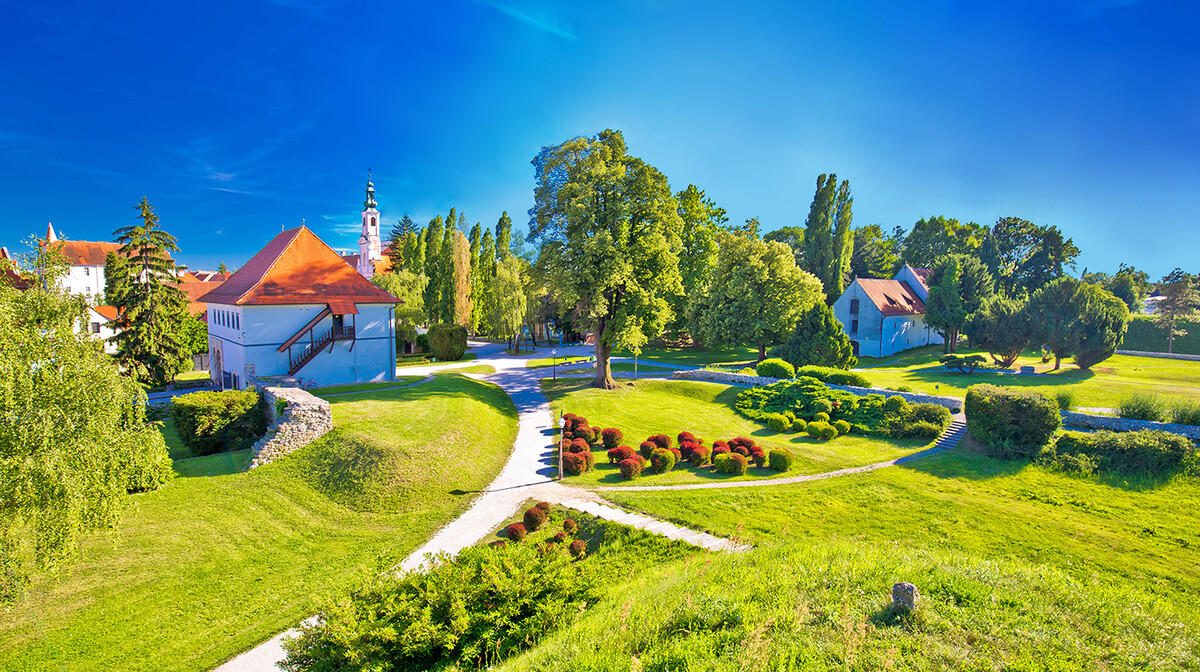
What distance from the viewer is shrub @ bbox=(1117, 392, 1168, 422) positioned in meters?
23.0

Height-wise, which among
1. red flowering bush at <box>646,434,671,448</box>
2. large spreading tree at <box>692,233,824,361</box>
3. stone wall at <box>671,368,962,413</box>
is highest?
large spreading tree at <box>692,233,824,361</box>

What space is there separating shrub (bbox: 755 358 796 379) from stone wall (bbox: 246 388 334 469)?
25520 mm

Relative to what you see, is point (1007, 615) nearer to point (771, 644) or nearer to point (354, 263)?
point (771, 644)

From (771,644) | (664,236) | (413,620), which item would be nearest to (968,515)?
(771,644)

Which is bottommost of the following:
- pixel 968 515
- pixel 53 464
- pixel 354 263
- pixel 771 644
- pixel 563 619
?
pixel 968 515

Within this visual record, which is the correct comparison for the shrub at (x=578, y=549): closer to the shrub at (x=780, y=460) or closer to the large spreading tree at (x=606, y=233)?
the shrub at (x=780, y=460)

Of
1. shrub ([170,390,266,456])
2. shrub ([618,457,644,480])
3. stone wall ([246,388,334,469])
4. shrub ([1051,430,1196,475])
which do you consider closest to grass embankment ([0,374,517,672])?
stone wall ([246,388,334,469])

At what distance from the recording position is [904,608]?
7594 mm

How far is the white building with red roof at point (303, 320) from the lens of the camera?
27.7 meters

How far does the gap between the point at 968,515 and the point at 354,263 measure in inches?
3539

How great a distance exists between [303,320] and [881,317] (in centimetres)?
5110

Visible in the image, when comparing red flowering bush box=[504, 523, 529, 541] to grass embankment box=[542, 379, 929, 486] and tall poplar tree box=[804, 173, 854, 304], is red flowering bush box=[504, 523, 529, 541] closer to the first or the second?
grass embankment box=[542, 379, 929, 486]

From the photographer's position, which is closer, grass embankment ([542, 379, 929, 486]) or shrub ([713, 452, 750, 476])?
shrub ([713, 452, 750, 476])

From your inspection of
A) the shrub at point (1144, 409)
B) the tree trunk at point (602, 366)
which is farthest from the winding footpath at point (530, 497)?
the shrub at point (1144, 409)
